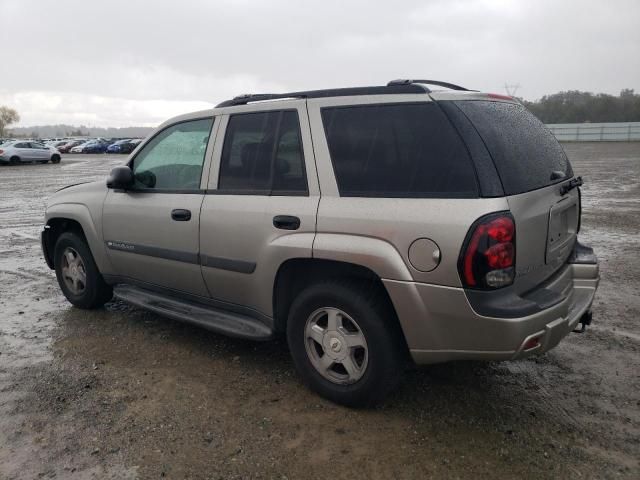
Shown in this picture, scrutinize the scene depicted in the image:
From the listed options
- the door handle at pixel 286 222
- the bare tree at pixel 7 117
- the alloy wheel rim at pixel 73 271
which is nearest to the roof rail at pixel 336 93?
the door handle at pixel 286 222

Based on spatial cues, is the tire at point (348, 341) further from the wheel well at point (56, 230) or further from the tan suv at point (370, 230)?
the wheel well at point (56, 230)

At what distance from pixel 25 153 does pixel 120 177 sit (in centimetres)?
3531

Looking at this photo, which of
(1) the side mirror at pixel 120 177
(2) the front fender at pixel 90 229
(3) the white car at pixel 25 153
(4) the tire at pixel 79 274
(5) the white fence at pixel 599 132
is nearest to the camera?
(1) the side mirror at pixel 120 177

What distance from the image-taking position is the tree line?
2682 inches

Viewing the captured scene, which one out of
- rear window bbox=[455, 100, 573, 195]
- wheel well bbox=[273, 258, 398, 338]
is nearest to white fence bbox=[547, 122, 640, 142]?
rear window bbox=[455, 100, 573, 195]

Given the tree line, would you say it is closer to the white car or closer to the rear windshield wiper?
the white car

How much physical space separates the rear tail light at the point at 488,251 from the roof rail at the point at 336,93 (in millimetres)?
894

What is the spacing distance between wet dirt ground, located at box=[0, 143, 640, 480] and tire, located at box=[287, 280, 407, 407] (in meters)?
0.16

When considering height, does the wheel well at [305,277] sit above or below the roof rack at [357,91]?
below

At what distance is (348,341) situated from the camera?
10.9ft

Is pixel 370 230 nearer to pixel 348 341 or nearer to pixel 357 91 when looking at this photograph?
pixel 348 341

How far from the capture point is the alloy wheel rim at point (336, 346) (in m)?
3.31

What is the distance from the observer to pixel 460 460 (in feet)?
9.42

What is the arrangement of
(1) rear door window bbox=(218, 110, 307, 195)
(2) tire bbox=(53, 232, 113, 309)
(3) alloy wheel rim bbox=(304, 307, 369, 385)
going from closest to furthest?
1. (3) alloy wheel rim bbox=(304, 307, 369, 385)
2. (1) rear door window bbox=(218, 110, 307, 195)
3. (2) tire bbox=(53, 232, 113, 309)
